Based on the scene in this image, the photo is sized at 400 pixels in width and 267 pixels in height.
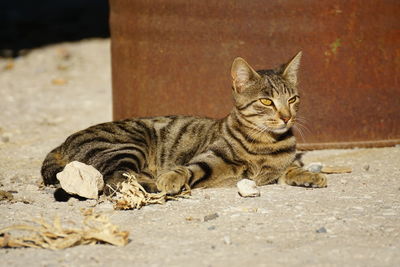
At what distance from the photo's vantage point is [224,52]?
5836 millimetres

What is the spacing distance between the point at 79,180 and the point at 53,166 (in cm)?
56

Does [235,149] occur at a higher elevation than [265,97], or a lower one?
lower

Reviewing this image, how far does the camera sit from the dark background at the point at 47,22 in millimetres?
12562

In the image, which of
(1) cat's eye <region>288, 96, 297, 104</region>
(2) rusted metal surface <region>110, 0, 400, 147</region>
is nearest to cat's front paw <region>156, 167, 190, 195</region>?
(1) cat's eye <region>288, 96, 297, 104</region>

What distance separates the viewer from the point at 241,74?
502cm

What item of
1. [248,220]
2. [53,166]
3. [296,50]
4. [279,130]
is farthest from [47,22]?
[248,220]

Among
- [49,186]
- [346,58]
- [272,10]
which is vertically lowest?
[49,186]

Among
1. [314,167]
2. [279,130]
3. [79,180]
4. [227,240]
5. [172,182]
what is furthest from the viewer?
[314,167]

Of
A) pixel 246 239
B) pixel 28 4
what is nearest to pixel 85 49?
pixel 28 4

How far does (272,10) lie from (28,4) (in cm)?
1155

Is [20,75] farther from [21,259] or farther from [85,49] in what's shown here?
[21,259]

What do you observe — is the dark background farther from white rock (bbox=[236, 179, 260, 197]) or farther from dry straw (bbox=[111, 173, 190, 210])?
white rock (bbox=[236, 179, 260, 197])

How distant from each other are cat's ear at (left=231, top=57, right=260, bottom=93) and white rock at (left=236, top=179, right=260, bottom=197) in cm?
81

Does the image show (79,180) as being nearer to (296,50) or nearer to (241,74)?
(241,74)
